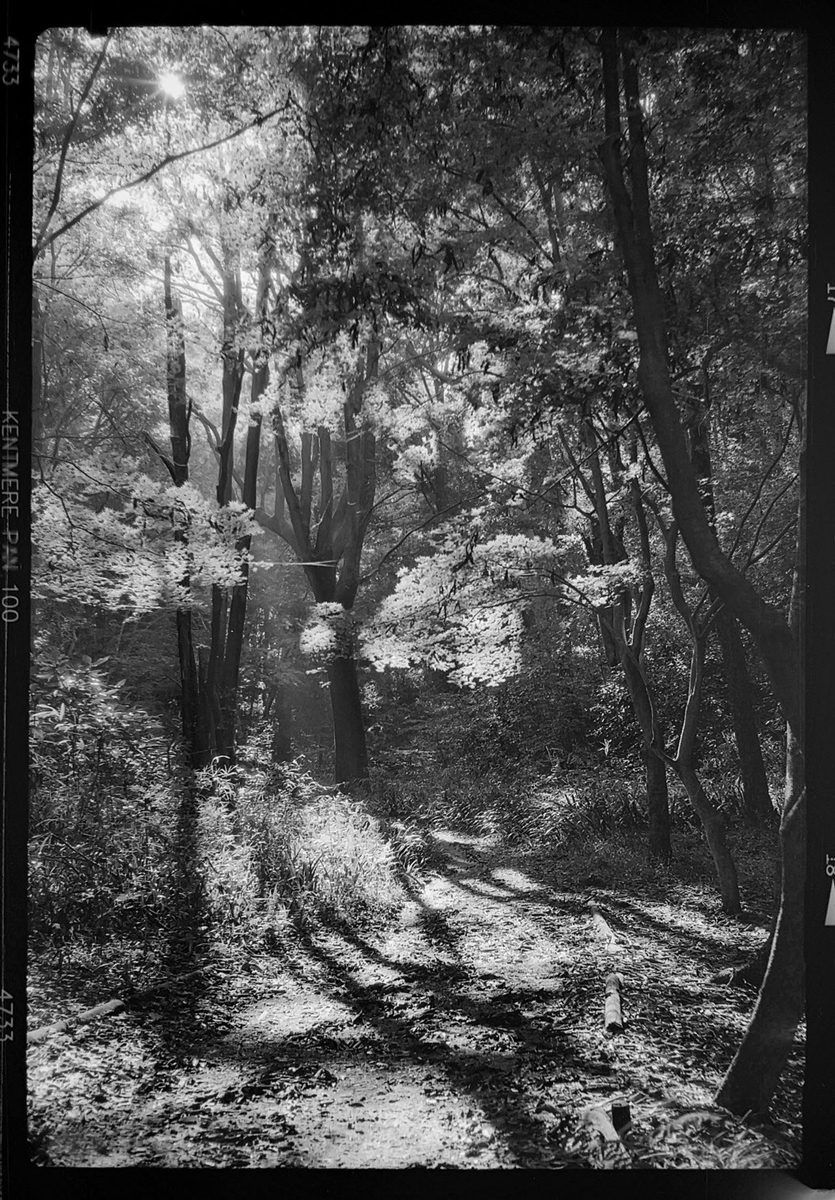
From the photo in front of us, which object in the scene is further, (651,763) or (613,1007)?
(651,763)

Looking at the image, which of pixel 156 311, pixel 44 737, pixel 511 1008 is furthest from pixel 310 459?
pixel 511 1008

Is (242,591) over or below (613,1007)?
over

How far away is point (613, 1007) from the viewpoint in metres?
1.75

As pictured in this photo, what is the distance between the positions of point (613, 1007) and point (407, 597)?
4.49 feet

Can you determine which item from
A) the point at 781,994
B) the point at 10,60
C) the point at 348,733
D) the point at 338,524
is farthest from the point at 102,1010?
the point at 10,60

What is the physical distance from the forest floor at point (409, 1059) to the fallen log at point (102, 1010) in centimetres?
1

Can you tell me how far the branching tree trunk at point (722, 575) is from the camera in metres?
1.66

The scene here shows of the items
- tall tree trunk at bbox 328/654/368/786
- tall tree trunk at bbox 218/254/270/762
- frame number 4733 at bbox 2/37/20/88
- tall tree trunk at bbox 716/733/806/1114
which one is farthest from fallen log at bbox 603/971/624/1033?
frame number 4733 at bbox 2/37/20/88

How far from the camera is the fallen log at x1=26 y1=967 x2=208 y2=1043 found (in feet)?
5.51

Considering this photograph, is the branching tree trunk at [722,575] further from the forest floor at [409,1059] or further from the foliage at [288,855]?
the foliage at [288,855]

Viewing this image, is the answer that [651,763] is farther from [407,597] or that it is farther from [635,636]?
[407,597]

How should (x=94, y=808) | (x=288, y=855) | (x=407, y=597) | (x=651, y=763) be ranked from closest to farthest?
1. (x=94, y=808)
2. (x=288, y=855)
3. (x=407, y=597)
4. (x=651, y=763)

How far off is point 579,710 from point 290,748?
1.04 metres

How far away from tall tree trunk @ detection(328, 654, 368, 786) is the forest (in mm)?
18
